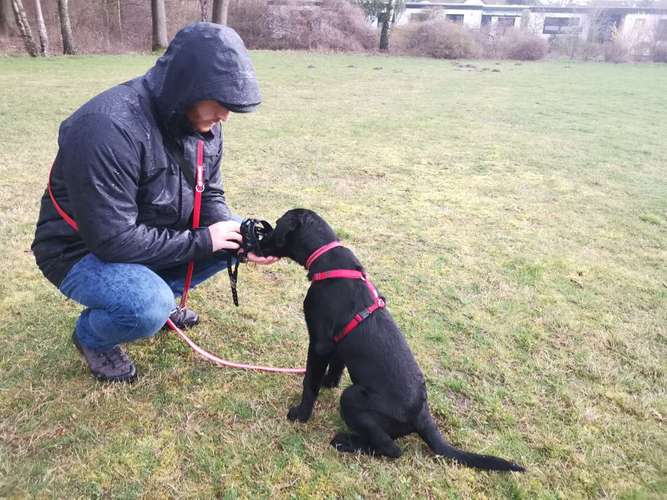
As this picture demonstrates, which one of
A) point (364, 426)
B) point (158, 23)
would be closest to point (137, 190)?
point (364, 426)

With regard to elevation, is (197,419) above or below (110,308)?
below

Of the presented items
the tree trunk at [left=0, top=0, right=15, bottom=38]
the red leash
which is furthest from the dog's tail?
the tree trunk at [left=0, top=0, right=15, bottom=38]

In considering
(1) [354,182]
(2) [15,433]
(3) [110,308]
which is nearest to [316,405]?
(3) [110,308]

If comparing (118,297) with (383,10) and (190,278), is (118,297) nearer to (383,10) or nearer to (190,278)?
(190,278)

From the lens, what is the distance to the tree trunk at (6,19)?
20000mm

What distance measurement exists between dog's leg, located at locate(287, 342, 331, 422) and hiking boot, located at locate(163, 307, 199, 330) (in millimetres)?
1013

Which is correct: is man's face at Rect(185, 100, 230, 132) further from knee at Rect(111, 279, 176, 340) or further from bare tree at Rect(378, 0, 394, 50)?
bare tree at Rect(378, 0, 394, 50)

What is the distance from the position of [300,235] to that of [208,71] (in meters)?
0.88

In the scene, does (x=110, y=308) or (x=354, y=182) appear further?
(x=354, y=182)

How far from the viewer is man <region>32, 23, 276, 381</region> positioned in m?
2.04

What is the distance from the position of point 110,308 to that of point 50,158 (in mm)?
4959

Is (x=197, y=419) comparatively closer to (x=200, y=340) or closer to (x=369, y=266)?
(x=200, y=340)

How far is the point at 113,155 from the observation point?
2074 mm

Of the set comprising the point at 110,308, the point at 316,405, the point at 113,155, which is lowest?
the point at 316,405
